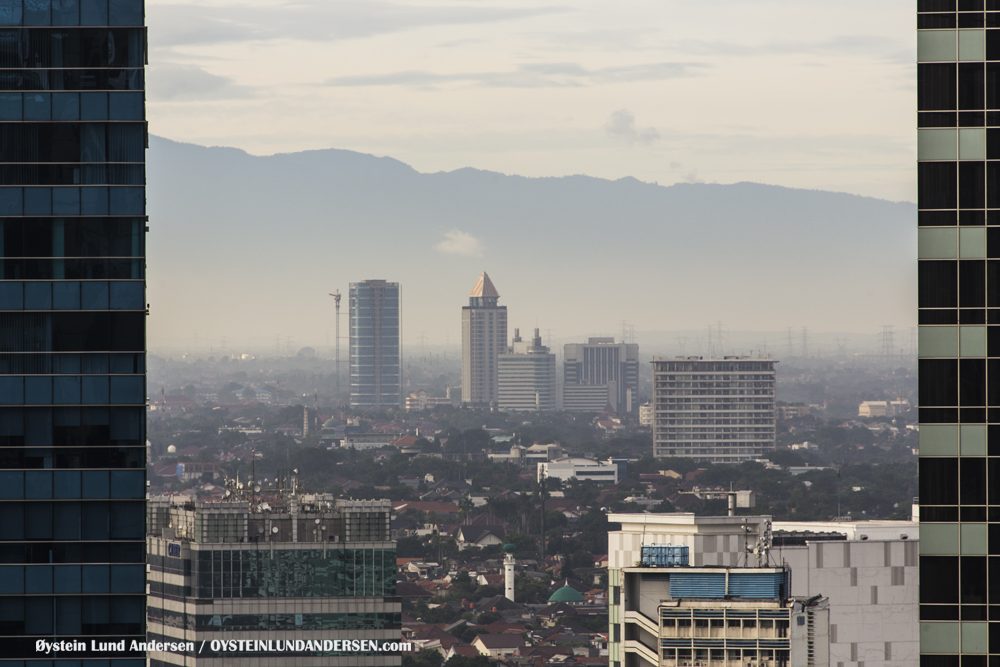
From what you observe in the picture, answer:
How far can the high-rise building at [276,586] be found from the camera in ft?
260

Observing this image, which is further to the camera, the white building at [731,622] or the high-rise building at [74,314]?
the white building at [731,622]

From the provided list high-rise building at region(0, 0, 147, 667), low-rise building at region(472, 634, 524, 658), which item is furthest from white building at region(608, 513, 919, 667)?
low-rise building at region(472, 634, 524, 658)

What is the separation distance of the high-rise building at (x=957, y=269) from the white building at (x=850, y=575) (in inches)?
1833

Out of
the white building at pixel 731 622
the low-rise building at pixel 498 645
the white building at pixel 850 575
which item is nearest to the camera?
the white building at pixel 731 622

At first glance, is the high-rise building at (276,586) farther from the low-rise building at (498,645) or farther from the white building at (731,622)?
the low-rise building at (498,645)

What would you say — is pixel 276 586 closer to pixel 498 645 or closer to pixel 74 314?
pixel 74 314

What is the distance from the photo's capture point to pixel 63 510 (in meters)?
44.0

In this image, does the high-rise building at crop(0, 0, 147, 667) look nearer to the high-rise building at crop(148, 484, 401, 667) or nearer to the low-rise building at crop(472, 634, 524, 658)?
the high-rise building at crop(148, 484, 401, 667)

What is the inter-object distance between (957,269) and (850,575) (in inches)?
1974

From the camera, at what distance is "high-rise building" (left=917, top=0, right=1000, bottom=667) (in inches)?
1369

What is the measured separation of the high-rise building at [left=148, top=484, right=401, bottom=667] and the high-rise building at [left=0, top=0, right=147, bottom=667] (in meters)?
35.8

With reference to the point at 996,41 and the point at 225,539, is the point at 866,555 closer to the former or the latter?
the point at 225,539

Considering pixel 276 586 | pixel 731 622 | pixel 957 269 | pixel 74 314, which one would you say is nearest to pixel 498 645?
pixel 276 586

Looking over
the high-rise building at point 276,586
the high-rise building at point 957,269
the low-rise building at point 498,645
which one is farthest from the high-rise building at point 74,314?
the low-rise building at point 498,645
